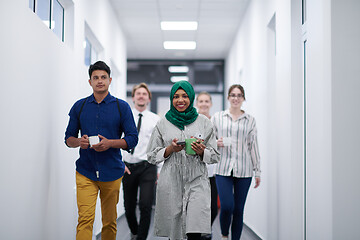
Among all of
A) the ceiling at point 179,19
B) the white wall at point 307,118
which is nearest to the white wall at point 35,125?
the white wall at point 307,118

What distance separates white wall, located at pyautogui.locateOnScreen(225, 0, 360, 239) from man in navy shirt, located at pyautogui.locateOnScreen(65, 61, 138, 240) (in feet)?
Result: 4.46

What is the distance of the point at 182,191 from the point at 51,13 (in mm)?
1990

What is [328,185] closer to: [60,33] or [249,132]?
[249,132]

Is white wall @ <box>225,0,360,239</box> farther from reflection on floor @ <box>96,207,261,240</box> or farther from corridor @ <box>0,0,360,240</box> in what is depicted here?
reflection on floor @ <box>96,207,261,240</box>

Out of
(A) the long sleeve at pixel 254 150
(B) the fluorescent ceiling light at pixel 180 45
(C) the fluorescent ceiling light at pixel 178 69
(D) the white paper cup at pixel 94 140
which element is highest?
(B) the fluorescent ceiling light at pixel 180 45

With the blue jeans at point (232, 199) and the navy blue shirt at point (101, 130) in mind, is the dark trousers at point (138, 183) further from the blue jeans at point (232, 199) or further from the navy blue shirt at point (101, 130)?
the navy blue shirt at point (101, 130)

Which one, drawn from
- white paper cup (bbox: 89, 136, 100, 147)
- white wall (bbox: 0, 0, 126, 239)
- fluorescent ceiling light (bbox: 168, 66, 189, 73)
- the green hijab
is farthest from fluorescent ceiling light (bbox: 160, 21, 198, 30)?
white paper cup (bbox: 89, 136, 100, 147)

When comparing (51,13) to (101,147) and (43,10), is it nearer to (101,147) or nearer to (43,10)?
(43,10)

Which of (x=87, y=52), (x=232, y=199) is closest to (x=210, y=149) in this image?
(x=232, y=199)

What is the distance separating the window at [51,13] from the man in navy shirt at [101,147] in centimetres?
69

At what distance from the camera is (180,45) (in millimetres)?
9172

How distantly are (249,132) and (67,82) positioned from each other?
1745 mm

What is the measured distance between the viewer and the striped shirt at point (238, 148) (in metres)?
3.82

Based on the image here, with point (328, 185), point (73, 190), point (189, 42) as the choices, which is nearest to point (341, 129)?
point (328, 185)
